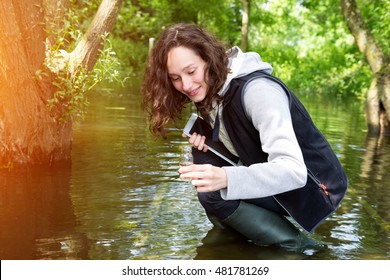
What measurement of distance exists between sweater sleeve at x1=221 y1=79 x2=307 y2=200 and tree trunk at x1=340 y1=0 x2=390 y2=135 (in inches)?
310

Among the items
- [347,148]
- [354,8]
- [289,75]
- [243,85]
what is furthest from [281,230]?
[289,75]

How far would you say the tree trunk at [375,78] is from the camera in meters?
10.6

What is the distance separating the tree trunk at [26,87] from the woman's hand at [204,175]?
288 centimetres

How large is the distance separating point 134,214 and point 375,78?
7.53 m

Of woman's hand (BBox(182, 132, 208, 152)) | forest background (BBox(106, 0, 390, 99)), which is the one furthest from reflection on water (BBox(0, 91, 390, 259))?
forest background (BBox(106, 0, 390, 99))

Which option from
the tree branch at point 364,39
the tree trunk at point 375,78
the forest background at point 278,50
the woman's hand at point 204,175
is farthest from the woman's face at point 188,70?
the forest background at point 278,50

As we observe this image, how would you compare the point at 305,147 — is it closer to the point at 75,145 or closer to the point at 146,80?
the point at 146,80

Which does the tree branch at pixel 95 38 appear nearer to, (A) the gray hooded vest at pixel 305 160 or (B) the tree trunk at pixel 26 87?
(B) the tree trunk at pixel 26 87

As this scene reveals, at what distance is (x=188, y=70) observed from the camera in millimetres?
3363

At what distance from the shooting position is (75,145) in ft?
23.4

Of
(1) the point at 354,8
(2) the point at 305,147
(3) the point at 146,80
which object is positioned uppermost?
(1) the point at 354,8

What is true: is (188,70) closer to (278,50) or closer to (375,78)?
(375,78)

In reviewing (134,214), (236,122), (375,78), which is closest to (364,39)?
(375,78)
